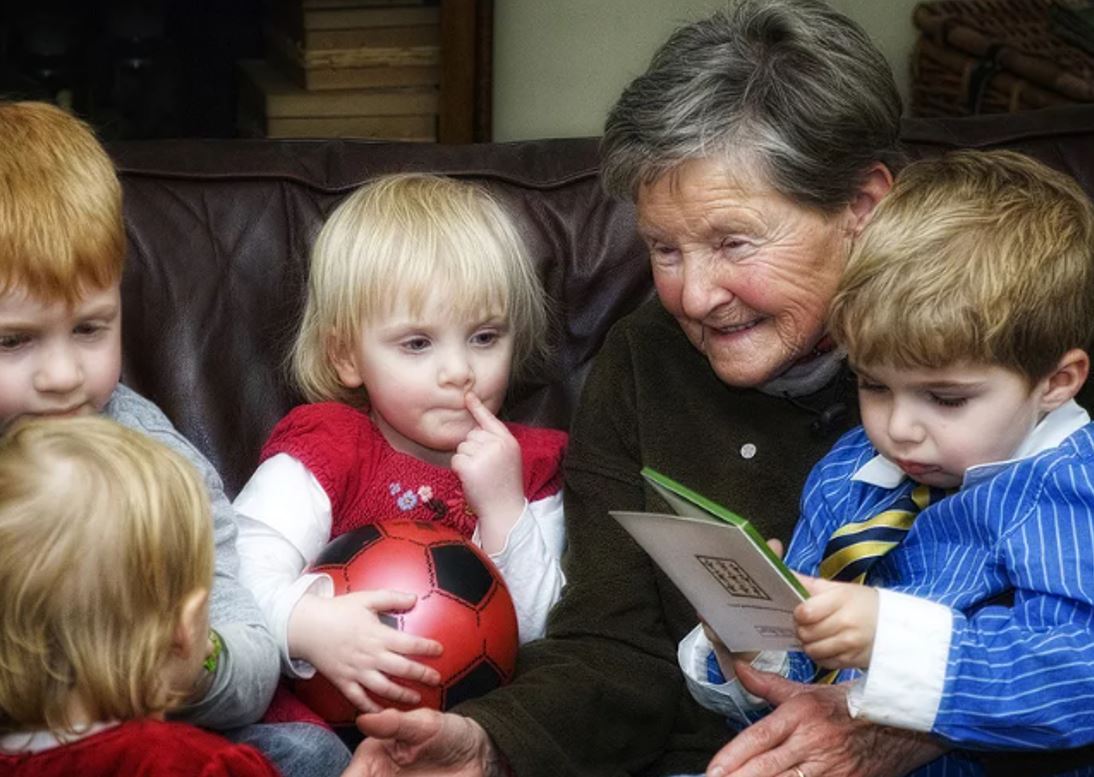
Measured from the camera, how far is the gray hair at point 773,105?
2662mm

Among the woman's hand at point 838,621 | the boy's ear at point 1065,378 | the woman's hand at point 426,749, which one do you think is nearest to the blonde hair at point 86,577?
the woman's hand at point 426,749

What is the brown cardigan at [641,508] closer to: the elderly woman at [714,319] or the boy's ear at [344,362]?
the elderly woman at [714,319]

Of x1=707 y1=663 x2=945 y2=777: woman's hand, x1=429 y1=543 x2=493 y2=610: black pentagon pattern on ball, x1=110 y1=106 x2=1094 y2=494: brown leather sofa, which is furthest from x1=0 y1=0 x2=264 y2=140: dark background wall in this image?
x1=707 y1=663 x2=945 y2=777: woman's hand

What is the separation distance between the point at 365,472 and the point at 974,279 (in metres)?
0.95

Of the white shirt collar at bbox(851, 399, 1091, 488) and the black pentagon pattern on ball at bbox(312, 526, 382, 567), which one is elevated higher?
the white shirt collar at bbox(851, 399, 1091, 488)

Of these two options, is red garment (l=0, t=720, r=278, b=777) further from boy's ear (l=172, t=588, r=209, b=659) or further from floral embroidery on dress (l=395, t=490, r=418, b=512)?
floral embroidery on dress (l=395, t=490, r=418, b=512)

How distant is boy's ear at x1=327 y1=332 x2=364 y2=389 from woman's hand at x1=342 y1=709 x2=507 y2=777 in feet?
2.03

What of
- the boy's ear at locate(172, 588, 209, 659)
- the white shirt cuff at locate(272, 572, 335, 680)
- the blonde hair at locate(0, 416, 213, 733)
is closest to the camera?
the blonde hair at locate(0, 416, 213, 733)

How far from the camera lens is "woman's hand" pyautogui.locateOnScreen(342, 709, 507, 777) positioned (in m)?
2.36

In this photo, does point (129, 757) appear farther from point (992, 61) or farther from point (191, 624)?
point (992, 61)

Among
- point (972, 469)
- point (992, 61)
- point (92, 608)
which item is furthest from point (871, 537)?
point (992, 61)

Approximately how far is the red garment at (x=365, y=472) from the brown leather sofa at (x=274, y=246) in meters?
0.15

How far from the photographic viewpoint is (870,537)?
8.15 feet

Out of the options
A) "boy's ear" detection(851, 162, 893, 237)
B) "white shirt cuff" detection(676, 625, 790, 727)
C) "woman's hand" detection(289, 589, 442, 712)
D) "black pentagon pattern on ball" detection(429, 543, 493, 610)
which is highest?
"boy's ear" detection(851, 162, 893, 237)
